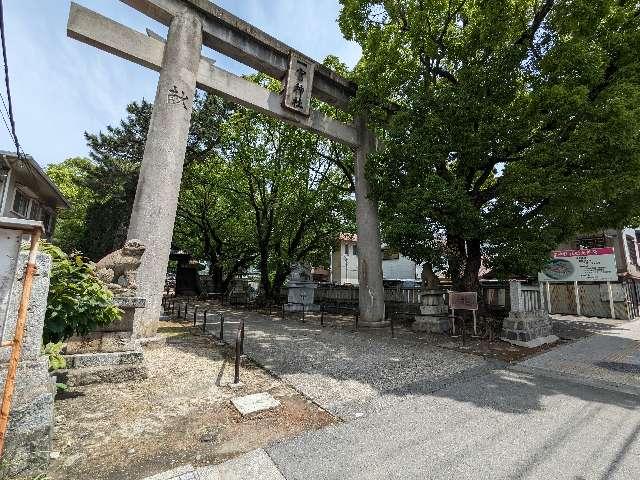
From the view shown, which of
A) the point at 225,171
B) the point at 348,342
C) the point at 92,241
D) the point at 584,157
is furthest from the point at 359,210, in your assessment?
the point at 92,241

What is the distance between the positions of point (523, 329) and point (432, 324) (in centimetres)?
278

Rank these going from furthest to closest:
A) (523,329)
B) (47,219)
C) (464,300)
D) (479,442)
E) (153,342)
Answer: (47,219), (464,300), (523,329), (153,342), (479,442)

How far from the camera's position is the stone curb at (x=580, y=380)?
5.39m

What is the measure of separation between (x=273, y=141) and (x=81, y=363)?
1459 cm

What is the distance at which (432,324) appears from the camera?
11.0m

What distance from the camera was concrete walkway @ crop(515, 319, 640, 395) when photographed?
19.2 ft

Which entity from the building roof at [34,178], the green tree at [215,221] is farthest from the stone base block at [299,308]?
the building roof at [34,178]

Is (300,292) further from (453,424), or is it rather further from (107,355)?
(453,424)

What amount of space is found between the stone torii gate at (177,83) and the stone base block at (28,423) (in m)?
5.02

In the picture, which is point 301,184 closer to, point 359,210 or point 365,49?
point 359,210

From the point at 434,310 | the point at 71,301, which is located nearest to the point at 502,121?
the point at 434,310

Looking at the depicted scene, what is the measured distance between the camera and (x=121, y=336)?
557 centimetres

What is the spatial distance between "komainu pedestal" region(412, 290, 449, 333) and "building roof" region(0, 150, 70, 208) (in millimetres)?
14907

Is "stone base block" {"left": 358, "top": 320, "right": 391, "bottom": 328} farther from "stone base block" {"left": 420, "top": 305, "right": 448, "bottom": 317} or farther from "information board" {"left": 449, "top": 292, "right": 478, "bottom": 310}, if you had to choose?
"information board" {"left": 449, "top": 292, "right": 478, "bottom": 310}
